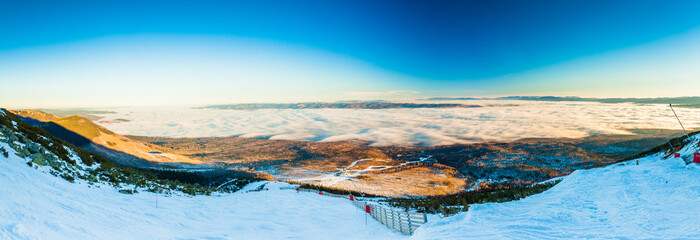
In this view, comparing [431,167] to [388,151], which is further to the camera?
[388,151]

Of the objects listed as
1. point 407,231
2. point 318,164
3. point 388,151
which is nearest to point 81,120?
point 318,164

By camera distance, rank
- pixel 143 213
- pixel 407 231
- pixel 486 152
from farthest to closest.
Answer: pixel 486 152 < pixel 143 213 < pixel 407 231

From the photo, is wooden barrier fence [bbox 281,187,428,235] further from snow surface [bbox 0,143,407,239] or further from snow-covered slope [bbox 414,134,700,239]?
snow-covered slope [bbox 414,134,700,239]

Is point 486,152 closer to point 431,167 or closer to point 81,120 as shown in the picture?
point 431,167

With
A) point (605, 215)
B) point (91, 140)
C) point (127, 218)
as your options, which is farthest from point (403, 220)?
point (91, 140)

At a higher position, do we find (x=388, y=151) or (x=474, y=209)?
(x=474, y=209)

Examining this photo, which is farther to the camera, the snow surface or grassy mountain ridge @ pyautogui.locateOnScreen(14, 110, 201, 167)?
grassy mountain ridge @ pyautogui.locateOnScreen(14, 110, 201, 167)

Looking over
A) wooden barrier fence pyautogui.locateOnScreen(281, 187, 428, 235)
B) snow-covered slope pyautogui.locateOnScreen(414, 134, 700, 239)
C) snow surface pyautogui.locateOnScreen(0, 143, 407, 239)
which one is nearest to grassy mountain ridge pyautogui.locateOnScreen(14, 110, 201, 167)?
snow surface pyautogui.locateOnScreen(0, 143, 407, 239)
